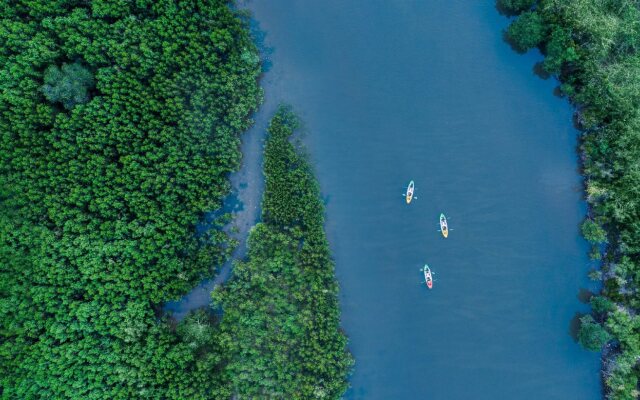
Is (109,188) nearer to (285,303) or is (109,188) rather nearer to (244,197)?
(244,197)

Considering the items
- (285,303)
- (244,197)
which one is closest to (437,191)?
(285,303)

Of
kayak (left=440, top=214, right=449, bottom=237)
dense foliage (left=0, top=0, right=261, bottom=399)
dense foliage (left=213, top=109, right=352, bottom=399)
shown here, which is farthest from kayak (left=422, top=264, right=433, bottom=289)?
dense foliage (left=0, top=0, right=261, bottom=399)

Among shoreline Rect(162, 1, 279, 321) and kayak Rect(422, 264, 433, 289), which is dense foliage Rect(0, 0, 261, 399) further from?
kayak Rect(422, 264, 433, 289)

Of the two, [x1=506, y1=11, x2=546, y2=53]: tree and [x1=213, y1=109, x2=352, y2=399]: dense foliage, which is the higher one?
[x1=506, y1=11, x2=546, y2=53]: tree

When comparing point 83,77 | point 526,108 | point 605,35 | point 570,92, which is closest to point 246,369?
point 83,77

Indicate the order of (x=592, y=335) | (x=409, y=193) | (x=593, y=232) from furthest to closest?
(x=409, y=193), (x=593, y=232), (x=592, y=335)

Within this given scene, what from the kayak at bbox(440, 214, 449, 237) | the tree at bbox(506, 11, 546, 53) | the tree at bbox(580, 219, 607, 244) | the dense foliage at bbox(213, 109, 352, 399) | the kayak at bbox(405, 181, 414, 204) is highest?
the tree at bbox(506, 11, 546, 53)
